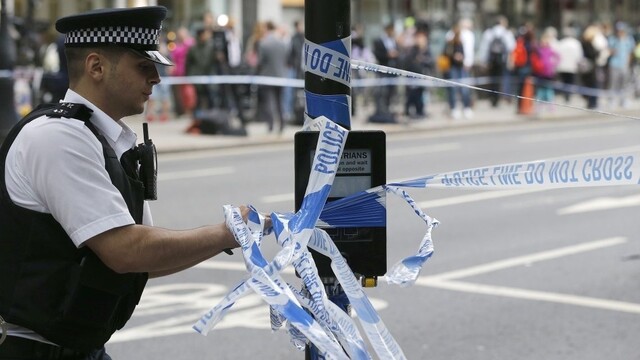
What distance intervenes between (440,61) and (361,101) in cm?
203

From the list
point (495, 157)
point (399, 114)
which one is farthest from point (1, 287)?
point (399, 114)

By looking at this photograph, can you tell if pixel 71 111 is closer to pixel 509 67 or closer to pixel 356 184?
pixel 356 184

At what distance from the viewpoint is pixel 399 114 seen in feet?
86.7

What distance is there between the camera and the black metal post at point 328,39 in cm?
332

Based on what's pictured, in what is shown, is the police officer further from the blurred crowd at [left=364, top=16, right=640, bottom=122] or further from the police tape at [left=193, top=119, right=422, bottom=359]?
the blurred crowd at [left=364, top=16, right=640, bottom=122]

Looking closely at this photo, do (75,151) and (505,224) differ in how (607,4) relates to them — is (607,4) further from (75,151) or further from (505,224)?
(75,151)

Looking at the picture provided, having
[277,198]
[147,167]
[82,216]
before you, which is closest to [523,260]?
[277,198]

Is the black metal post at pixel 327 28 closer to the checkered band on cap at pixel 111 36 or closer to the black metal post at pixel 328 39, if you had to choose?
the black metal post at pixel 328 39

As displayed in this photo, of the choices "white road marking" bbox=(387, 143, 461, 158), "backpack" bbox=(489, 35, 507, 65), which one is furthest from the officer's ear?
"backpack" bbox=(489, 35, 507, 65)

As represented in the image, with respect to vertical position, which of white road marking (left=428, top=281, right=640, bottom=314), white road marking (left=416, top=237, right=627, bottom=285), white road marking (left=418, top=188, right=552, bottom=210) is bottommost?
white road marking (left=418, top=188, right=552, bottom=210)

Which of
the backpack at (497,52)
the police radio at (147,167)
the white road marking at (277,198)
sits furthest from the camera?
the backpack at (497,52)

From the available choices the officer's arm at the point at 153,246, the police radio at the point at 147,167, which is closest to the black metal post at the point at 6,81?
the police radio at the point at 147,167

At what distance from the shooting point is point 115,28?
10.3 feet

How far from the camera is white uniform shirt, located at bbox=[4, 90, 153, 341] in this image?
297cm
